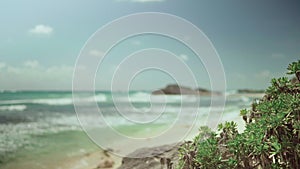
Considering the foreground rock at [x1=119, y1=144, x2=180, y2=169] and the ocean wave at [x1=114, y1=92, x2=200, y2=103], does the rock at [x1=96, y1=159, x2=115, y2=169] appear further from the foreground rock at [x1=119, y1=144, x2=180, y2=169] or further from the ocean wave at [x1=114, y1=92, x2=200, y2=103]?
the ocean wave at [x1=114, y1=92, x2=200, y2=103]

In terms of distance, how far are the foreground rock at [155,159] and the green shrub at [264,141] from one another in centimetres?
24

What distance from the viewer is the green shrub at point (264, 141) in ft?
3.91

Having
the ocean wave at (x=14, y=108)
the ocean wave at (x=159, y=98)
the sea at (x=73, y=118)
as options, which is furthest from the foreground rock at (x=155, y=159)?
the ocean wave at (x=14, y=108)

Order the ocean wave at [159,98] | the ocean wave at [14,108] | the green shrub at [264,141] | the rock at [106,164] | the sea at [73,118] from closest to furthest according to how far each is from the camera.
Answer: the green shrub at [264,141] < the rock at [106,164] < the sea at [73,118] < the ocean wave at [159,98] < the ocean wave at [14,108]

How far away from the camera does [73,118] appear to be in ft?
19.0

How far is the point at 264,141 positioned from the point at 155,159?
63 cm

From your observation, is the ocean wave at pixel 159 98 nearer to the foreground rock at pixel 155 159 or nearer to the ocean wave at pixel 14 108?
the ocean wave at pixel 14 108

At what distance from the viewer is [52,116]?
611cm

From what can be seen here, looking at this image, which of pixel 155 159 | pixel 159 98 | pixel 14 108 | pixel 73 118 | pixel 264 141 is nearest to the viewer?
pixel 264 141

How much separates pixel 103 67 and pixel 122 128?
74 centimetres

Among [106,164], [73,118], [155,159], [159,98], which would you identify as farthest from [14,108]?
[155,159]

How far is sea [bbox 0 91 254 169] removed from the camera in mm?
3535

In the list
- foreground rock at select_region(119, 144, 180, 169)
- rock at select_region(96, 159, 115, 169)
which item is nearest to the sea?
rock at select_region(96, 159, 115, 169)

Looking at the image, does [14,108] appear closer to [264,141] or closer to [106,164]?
[106,164]
